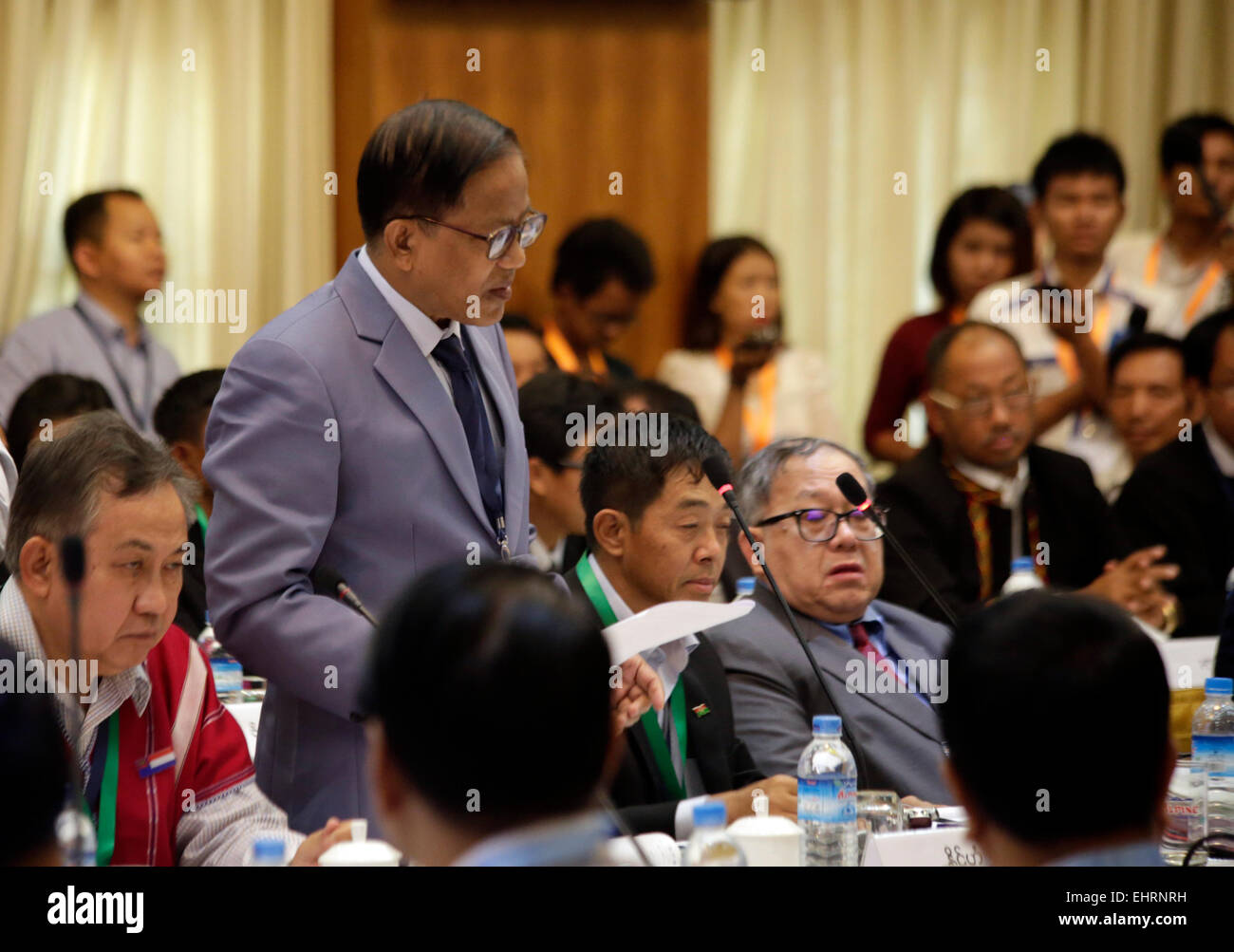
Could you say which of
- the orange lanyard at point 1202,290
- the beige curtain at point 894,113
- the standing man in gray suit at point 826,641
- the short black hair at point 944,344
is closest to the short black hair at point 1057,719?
the standing man in gray suit at point 826,641

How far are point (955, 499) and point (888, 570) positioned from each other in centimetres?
32

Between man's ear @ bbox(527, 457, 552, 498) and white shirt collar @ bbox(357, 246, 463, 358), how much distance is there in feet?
4.89

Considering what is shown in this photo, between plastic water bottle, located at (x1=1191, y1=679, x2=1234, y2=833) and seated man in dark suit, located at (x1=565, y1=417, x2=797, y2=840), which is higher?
seated man in dark suit, located at (x1=565, y1=417, x2=797, y2=840)

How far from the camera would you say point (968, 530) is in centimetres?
397

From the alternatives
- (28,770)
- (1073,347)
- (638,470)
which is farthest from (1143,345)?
(28,770)

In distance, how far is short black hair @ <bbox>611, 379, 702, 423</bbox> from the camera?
3891mm

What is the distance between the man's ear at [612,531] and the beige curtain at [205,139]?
3030 mm

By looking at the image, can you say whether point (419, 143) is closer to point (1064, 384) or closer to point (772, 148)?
point (1064, 384)

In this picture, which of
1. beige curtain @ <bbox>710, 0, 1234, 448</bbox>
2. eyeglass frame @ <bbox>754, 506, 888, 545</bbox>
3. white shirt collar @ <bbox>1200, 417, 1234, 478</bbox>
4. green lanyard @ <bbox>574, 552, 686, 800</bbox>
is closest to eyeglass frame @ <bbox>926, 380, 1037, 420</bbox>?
white shirt collar @ <bbox>1200, 417, 1234, 478</bbox>

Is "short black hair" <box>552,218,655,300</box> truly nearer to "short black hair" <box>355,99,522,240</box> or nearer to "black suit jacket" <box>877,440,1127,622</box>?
"black suit jacket" <box>877,440,1127,622</box>

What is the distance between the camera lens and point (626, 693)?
83.1 inches

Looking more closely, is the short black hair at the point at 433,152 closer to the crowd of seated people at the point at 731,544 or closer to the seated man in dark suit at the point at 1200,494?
the crowd of seated people at the point at 731,544

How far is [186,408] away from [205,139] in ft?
7.43

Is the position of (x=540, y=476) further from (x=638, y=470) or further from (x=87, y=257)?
(x=87, y=257)
